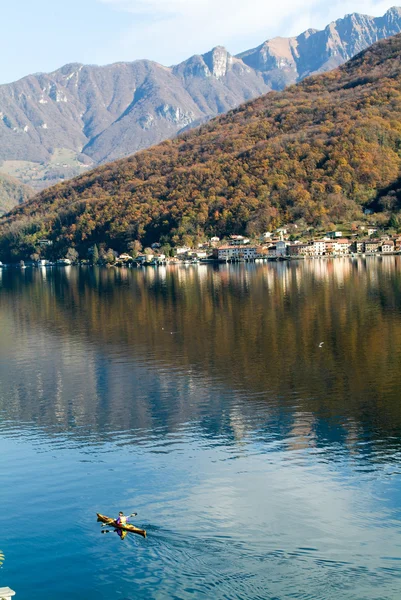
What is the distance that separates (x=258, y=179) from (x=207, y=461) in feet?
413

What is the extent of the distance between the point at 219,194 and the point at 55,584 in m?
135

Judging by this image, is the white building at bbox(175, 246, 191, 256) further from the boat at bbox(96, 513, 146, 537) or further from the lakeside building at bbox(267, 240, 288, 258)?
the boat at bbox(96, 513, 146, 537)

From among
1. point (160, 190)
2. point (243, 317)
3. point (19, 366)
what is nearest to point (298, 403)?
point (19, 366)

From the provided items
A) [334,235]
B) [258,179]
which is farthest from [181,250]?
[334,235]

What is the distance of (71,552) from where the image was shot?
49.8 feet

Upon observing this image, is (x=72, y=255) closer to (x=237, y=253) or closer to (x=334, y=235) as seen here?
(x=237, y=253)


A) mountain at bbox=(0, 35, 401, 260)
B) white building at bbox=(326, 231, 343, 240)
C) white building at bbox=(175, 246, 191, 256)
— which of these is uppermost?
mountain at bbox=(0, 35, 401, 260)

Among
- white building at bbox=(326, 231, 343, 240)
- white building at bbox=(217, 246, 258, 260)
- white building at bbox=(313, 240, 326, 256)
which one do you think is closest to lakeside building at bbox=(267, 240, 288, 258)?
white building at bbox=(217, 246, 258, 260)

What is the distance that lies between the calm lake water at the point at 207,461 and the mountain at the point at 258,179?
Answer: 9408 cm

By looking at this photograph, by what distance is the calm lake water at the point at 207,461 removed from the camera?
→ 14203 mm

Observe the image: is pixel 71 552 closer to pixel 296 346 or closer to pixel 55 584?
pixel 55 584

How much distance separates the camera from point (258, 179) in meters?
142

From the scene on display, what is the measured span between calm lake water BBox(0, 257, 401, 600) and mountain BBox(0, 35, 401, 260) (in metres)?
94.1

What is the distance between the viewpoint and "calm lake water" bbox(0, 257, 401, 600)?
14.2 m
